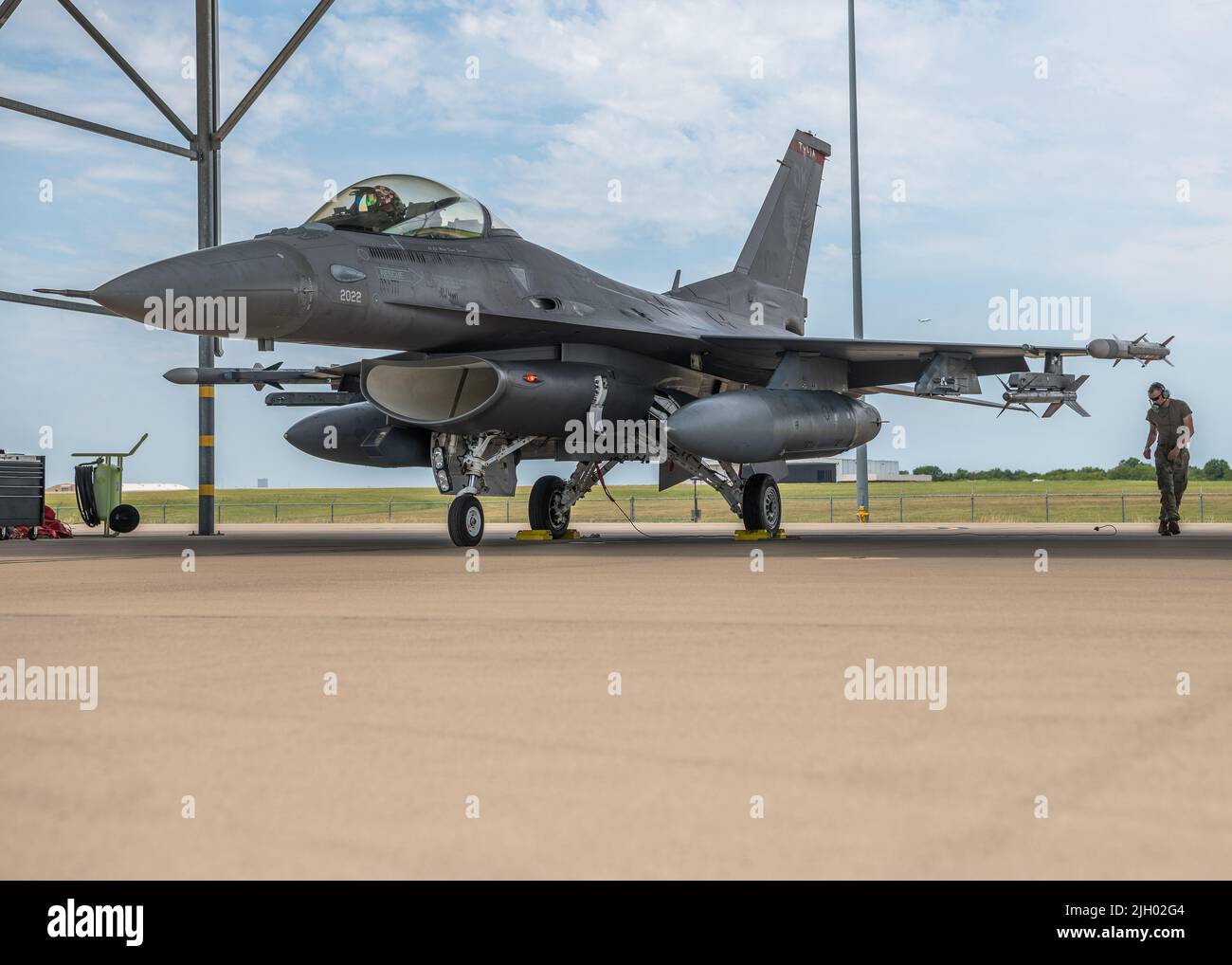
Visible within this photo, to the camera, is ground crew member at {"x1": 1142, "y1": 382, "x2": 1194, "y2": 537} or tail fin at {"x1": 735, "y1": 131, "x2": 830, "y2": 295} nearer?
ground crew member at {"x1": 1142, "y1": 382, "x2": 1194, "y2": 537}

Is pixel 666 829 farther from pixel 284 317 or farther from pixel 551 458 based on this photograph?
pixel 551 458

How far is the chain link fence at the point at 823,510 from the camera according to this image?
37.7 metres

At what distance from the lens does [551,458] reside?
1415cm

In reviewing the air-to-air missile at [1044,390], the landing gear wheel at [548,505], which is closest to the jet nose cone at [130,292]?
the landing gear wheel at [548,505]

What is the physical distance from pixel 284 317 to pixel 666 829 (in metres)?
9.18

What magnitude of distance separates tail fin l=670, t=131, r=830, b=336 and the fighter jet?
3.03 feet

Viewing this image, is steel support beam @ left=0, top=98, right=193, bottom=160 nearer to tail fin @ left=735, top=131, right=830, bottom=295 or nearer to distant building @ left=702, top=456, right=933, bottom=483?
tail fin @ left=735, top=131, right=830, bottom=295

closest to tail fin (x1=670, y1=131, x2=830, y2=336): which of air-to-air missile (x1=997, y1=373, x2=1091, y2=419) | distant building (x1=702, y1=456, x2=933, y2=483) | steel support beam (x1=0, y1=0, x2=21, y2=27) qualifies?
air-to-air missile (x1=997, y1=373, x2=1091, y2=419)

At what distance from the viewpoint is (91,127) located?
17.0 m

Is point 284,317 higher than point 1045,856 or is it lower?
higher

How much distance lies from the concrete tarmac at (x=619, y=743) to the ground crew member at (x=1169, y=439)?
11786mm

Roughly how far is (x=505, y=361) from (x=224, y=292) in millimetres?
3414

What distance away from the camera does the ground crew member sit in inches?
662
